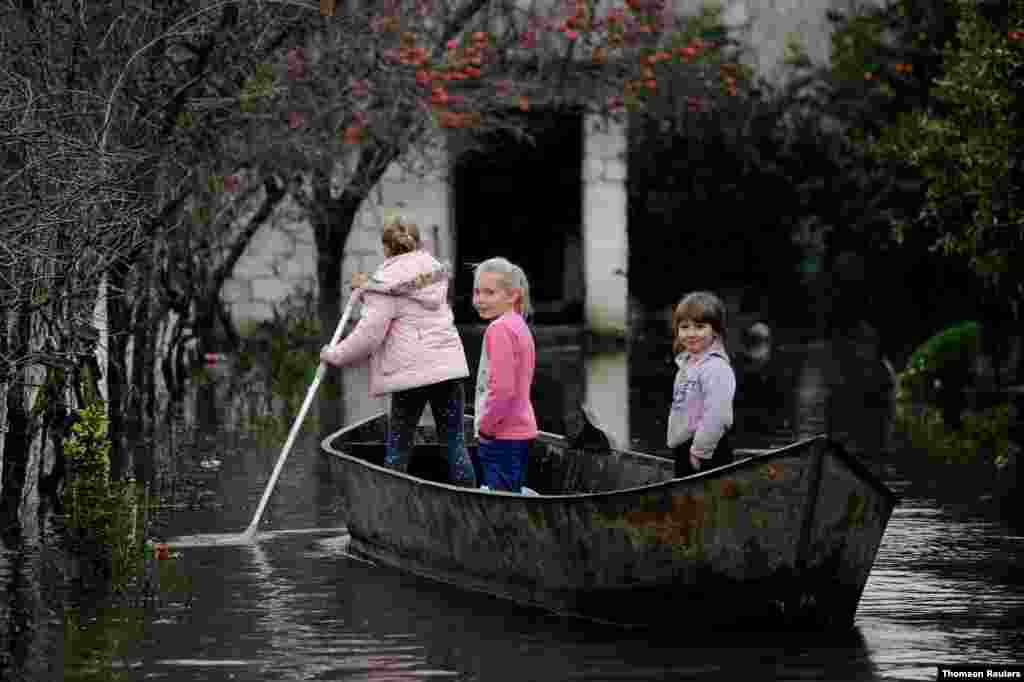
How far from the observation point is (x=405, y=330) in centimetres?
1193

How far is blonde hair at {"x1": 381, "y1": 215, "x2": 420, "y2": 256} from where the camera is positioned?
1191 centimetres

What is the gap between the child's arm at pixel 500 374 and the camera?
1084 centimetres

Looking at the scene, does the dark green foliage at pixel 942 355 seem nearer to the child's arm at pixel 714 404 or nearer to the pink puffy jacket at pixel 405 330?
the pink puffy jacket at pixel 405 330

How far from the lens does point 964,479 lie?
51.1 feet

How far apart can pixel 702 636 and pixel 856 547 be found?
2.32 ft

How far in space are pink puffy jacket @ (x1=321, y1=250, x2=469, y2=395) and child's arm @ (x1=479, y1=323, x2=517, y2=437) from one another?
1001 millimetres

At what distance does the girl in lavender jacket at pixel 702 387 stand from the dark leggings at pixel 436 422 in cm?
192

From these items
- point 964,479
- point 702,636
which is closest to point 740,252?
point 964,479

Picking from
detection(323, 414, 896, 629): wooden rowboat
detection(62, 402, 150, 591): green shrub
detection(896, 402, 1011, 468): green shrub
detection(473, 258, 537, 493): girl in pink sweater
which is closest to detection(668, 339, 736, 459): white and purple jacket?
detection(323, 414, 896, 629): wooden rowboat

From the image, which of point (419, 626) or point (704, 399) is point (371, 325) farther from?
point (419, 626)

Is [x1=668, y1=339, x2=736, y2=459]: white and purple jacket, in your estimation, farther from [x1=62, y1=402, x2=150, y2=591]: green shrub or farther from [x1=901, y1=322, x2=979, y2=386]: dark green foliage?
[x1=901, y1=322, x2=979, y2=386]: dark green foliage

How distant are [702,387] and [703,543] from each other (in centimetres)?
107

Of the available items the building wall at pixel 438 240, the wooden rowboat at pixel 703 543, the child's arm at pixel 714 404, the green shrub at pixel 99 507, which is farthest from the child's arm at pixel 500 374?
the building wall at pixel 438 240

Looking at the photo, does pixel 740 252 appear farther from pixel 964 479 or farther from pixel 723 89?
pixel 964 479
